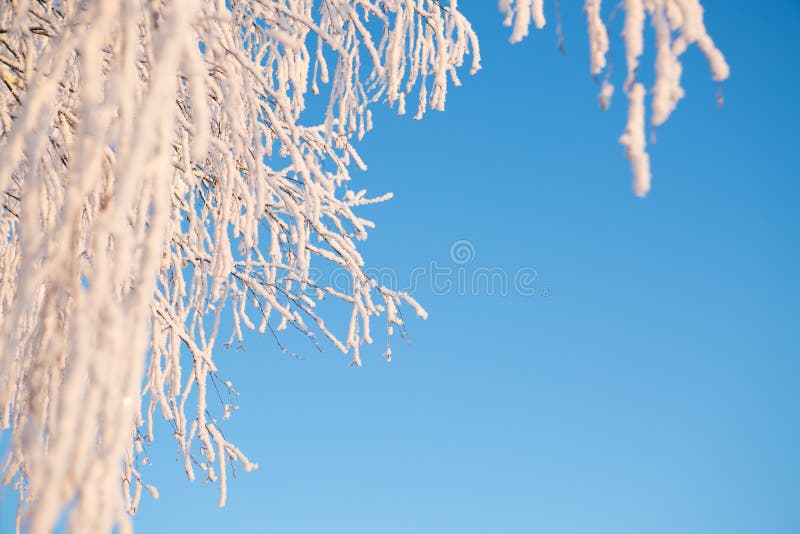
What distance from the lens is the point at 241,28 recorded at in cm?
248

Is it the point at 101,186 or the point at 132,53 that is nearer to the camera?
the point at 132,53

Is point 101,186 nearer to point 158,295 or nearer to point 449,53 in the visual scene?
point 158,295

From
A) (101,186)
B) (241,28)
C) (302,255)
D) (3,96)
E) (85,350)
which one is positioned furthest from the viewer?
(241,28)

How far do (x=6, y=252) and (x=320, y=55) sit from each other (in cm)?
132

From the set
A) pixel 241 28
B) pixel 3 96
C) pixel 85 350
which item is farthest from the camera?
pixel 241 28

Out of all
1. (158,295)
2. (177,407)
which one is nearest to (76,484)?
(158,295)

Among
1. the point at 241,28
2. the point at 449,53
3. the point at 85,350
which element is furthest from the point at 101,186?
the point at 449,53

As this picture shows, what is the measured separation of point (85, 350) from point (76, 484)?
6.2 inches

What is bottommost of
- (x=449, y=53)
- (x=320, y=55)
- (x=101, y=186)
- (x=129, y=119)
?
(x=129, y=119)

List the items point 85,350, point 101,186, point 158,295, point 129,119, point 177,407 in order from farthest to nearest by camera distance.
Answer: point 177,407 < point 158,295 < point 101,186 < point 129,119 < point 85,350

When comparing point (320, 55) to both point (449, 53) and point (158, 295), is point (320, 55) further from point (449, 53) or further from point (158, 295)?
point (158, 295)

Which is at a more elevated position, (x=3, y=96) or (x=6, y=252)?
(x=3, y=96)

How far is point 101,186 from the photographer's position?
1.35 m

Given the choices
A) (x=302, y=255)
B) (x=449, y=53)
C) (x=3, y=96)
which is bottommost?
(x=302, y=255)
